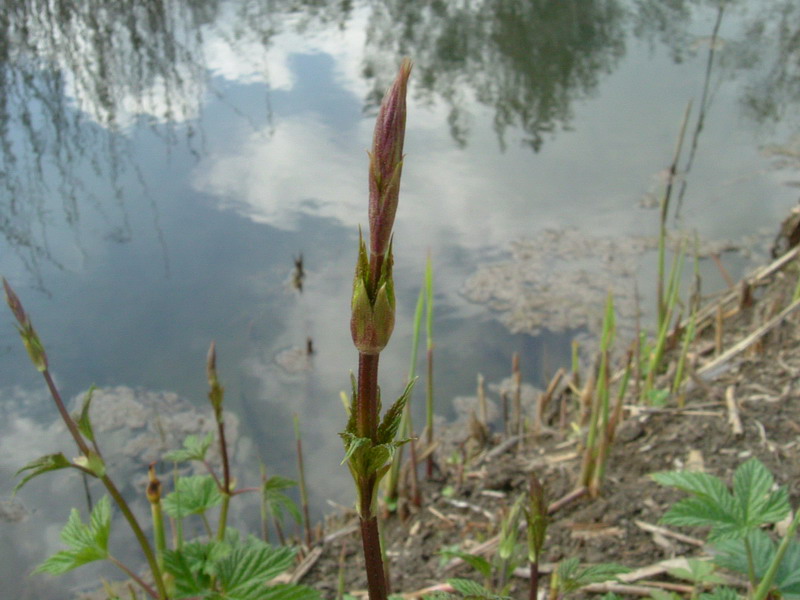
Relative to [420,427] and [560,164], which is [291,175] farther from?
[420,427]

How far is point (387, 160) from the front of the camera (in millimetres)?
601

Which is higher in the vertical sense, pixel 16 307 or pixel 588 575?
pixel 16 307

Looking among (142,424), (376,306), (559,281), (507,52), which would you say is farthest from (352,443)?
(507,52)

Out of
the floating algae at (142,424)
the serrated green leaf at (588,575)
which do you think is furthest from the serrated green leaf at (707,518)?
the floating algae at (142,424)

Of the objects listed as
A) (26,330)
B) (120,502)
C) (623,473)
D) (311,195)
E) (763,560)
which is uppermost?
(26,330)

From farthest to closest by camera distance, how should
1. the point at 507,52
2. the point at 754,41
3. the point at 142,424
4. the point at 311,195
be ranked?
the point at 507,52 < the point at 754,41 < the point at 311,195 < the point at 142,424

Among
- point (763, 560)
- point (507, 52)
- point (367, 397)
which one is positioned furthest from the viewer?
point (507, 52)

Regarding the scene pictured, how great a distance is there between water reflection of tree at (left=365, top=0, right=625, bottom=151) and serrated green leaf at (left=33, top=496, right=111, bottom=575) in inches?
193

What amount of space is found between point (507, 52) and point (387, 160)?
7.63 meters

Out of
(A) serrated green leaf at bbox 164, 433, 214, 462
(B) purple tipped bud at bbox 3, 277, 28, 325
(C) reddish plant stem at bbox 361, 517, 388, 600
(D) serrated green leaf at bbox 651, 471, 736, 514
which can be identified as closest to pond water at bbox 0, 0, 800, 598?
(A) serrated green leaf at bbox 164, 433, 214, 462

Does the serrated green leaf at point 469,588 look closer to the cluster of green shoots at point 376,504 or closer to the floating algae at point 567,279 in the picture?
the cluster of green shoots at point 376,504

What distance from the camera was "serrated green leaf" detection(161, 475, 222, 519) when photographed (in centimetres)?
166

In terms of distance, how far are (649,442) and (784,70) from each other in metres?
5.86

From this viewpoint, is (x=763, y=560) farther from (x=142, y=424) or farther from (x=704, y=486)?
(x=142, y=424)
